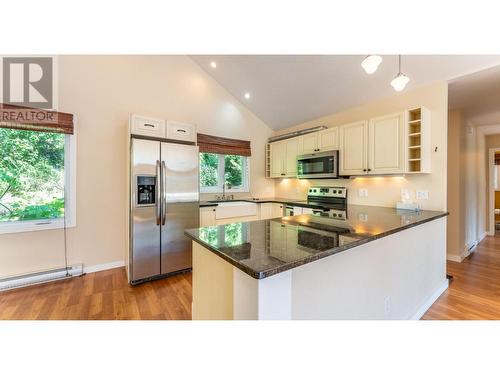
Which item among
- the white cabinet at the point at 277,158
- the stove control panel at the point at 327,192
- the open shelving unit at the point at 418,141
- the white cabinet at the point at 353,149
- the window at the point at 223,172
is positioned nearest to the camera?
the open shelving unit at the point at 418,141

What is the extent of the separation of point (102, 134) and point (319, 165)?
10.3ft

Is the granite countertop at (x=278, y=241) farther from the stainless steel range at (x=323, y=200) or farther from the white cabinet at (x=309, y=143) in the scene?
the white cabinet at (x=309, y=143)

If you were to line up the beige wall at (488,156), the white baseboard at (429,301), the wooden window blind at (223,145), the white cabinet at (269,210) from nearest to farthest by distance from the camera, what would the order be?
the white baseboard at (429,301)
the wooden window blind at (223,145)
the white cabinet at (269,210)
the beige wall at (488,156)

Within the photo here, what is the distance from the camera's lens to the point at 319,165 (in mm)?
3438

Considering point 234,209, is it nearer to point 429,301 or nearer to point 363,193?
point 363,193

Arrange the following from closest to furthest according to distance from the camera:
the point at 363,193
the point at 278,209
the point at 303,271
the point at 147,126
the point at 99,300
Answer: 1. the point at 303,271
2. the point at 99,300
3. the point at 147,126
4. the point at 363,193
5. the point at 278,209

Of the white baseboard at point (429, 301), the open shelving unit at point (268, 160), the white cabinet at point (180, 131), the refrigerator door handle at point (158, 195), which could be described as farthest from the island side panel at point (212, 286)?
the open shelving unit at point (268, 160)

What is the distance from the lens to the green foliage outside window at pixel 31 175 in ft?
8.46

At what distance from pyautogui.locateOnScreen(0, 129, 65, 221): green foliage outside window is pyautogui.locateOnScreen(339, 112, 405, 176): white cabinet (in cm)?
376

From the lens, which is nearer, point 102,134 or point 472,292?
point 472,292

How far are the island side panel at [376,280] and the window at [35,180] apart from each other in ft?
10.3

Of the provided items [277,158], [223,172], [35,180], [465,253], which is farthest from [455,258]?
[35,180]
